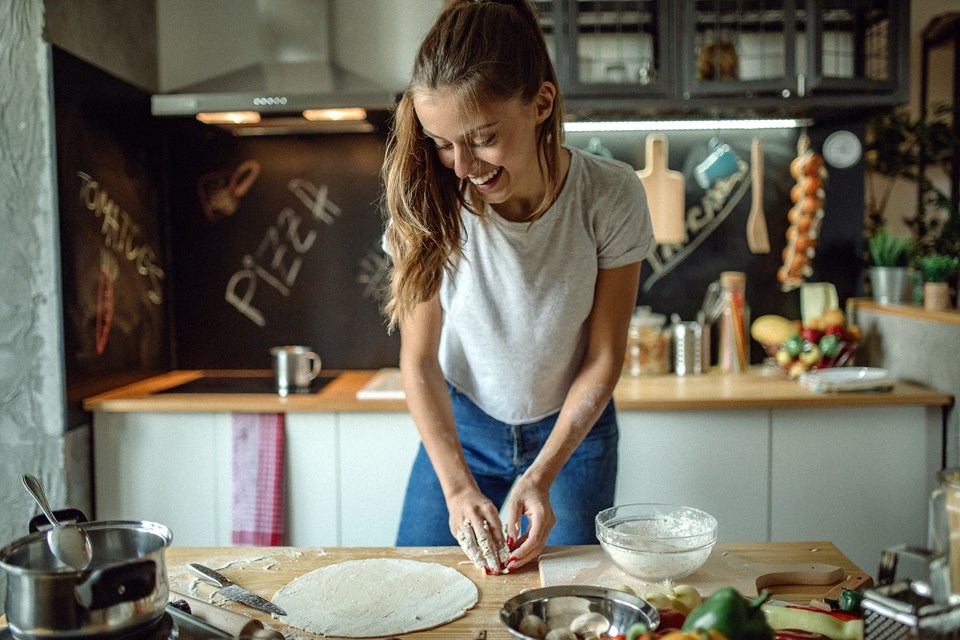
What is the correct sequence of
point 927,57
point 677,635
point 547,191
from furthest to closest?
point 927,57 → point 547,191 → point 677,635

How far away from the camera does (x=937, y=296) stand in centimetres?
236

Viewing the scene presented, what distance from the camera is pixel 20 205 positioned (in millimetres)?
2090

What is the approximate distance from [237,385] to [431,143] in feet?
4.91

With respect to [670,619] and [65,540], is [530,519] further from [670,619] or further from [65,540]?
[65,540]

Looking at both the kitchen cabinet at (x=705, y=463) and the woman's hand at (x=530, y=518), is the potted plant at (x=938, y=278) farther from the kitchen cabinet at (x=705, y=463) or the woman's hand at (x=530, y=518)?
the woman's hand at (x=530, y=518)

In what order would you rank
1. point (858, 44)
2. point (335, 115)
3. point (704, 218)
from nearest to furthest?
point (335, 115), point (858, 44), point (704, 218)

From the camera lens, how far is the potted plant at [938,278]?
2.35 meters

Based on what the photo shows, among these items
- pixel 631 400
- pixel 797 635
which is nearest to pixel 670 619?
pixel 797 635

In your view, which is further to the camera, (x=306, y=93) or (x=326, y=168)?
(x=326, y=168)

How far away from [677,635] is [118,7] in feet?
7.64

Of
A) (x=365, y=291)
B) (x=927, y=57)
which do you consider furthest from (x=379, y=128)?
(x=927, y=57)

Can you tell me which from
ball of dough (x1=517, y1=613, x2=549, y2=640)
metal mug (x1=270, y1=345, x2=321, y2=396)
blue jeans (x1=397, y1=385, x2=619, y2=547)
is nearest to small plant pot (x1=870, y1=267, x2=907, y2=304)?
blue jeans (x1=397, y1=385, x2=619, y2=547)

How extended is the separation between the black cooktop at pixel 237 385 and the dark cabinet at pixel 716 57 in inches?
44.2

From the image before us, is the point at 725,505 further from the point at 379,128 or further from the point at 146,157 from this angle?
the point at 146,157
